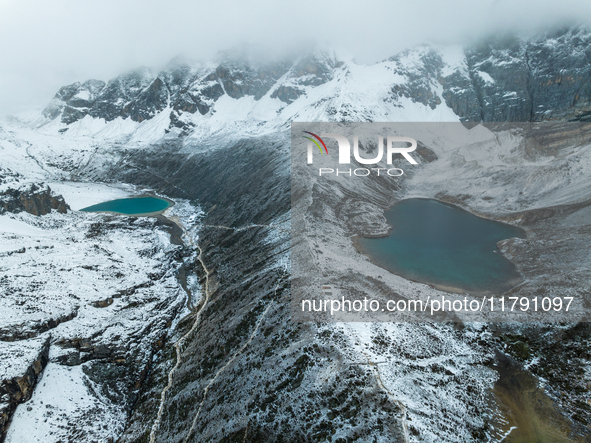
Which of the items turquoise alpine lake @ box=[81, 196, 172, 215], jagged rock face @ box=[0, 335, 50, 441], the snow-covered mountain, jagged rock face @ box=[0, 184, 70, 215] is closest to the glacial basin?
turquoise alpine lake @ box=[81, 196, 172, 215]

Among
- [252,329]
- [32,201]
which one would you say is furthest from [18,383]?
[32,201]

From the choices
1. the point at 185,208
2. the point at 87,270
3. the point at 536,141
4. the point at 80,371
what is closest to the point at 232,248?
the point at 87,270

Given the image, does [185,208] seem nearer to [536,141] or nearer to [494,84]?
[536,141]

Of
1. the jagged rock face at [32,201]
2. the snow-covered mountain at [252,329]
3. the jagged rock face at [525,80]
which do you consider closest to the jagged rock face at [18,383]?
the snow-covered mountain at [252,329]

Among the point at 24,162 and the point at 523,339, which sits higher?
the point at 24,162

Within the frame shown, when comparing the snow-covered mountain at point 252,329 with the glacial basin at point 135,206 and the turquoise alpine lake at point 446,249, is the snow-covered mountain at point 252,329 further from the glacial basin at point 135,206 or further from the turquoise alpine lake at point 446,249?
the glacial basin at point 135,206

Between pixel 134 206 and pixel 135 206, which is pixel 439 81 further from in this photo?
pixel 134 206
